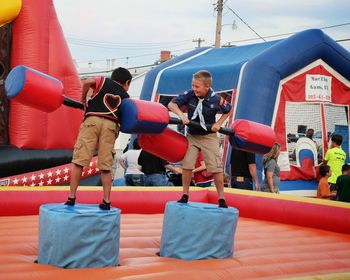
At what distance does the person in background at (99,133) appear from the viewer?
3.81 metres

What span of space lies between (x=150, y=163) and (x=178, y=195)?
33.5 inches

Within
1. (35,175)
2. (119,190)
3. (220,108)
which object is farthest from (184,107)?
(35,175)

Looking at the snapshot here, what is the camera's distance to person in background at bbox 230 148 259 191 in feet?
21.3

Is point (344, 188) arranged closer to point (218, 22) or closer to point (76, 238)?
point (76, 238)

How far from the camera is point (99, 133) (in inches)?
151

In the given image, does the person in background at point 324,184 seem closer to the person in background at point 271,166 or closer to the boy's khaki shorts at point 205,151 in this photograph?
the person in background at point 271,166

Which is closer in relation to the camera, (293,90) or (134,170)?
(134,170)

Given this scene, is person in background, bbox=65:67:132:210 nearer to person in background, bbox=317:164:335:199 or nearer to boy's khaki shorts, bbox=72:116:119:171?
boy's khaki shorts, bbox=72:116:119:171

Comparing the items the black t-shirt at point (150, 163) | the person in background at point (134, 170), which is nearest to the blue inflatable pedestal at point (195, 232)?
the black t-shirt at point (150, 163)

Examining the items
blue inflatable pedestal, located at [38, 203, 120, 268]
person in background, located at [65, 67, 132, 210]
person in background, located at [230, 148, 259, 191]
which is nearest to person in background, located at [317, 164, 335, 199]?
person in background, located at [230, 148, 259, 191]

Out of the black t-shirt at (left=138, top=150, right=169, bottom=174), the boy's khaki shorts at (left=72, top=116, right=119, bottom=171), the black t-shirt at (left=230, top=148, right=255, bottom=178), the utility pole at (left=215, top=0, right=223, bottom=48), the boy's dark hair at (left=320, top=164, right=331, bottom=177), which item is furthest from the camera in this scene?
the utility pole at (left=215, top=0, right=223, bottom=48)

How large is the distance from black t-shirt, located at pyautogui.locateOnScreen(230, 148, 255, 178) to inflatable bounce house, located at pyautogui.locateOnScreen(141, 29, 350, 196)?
2.08 m

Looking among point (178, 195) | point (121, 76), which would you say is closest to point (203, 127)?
point (121, 76)

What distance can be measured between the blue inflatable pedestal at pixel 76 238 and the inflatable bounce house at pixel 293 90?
17.5 ft
